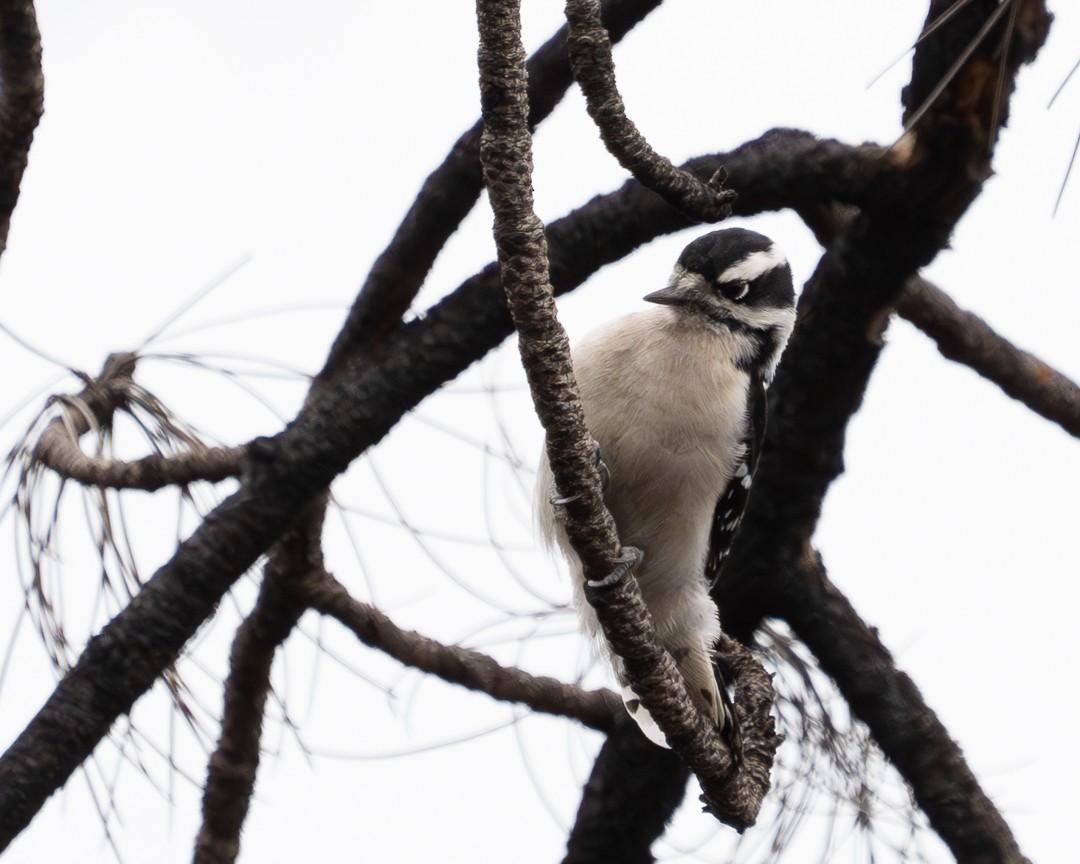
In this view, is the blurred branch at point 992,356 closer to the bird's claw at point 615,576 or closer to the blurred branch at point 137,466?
the bird's claw at point 615,576

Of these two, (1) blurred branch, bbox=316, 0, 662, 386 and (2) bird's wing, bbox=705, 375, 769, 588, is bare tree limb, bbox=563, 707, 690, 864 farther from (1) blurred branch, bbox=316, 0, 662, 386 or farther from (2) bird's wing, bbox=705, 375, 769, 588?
(1) blurred branch, bbox=316, 0, 662, 386

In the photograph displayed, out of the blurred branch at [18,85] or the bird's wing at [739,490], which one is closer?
the blurred branch at [18,85]

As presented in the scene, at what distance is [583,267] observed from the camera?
262cm

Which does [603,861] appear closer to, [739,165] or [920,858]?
[920,858]

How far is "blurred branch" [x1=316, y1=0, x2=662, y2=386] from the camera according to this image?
271 centimetres

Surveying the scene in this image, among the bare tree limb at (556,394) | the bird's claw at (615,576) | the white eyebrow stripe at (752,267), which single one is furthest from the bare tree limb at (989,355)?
the bird's claw at (615,576)

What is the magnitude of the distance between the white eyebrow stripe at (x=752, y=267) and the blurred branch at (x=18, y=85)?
1.43 metres

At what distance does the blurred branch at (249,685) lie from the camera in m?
2.95

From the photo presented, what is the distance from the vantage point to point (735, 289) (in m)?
2.89

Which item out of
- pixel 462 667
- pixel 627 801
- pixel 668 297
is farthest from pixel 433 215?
pixel 627 801

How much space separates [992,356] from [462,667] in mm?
1357

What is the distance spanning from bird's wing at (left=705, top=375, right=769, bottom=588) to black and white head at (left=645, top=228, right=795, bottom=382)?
0.08 metres

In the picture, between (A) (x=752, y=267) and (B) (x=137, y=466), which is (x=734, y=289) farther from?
(B) (x=137, y=466)

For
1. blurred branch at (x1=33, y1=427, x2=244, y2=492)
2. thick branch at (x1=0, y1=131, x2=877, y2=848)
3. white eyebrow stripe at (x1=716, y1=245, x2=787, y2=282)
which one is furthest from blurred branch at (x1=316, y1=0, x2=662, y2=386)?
white eyebrow stripe at (x1=716, y1=245, x2=787, y2=282)
